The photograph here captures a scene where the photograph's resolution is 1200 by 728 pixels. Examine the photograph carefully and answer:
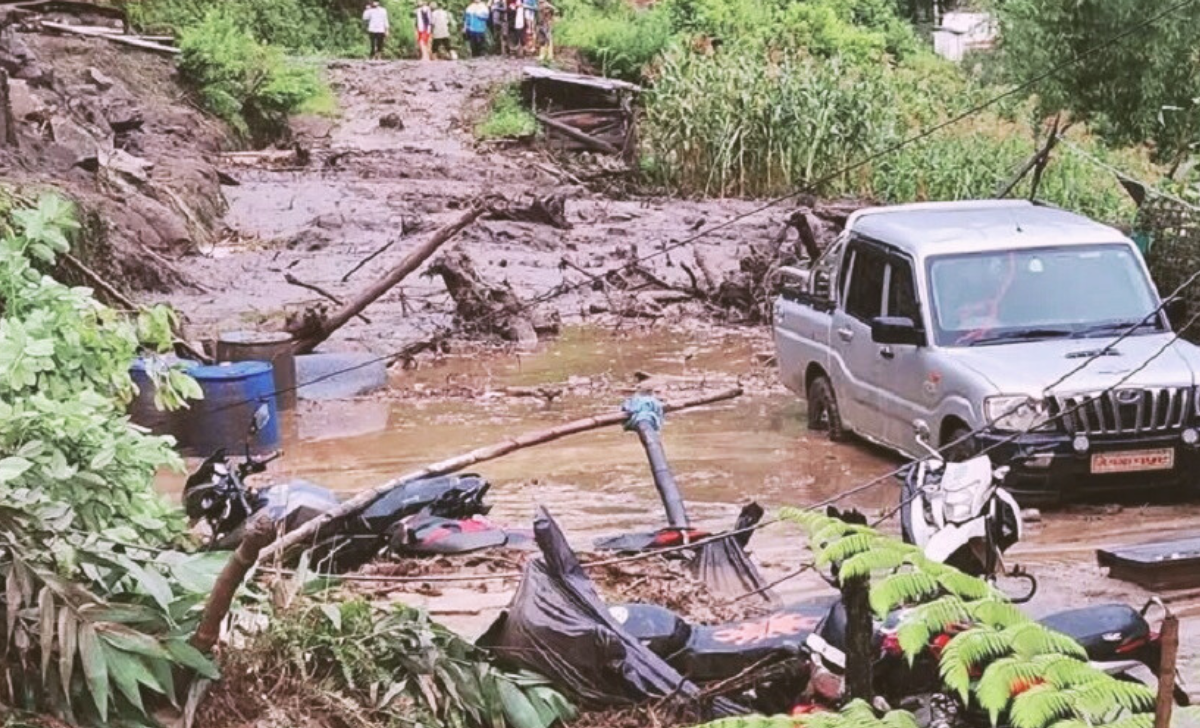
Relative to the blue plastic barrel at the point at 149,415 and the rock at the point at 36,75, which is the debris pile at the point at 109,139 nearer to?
the rock at the point at 36,75

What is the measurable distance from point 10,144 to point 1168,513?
46.4 feet

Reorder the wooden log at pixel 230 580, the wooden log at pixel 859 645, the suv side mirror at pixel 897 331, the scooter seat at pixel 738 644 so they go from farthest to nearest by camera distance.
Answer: the suv side mirror at pixel 897 331 → the scooter seat at pixel 738 644 → the wooden log at pixel 859 645 → the wooden log at pixel 230 580

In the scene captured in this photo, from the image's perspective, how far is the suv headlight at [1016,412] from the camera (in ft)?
33.6

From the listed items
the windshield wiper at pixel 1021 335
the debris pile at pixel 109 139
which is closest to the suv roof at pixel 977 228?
the windshield wiper at pixel 1021 335

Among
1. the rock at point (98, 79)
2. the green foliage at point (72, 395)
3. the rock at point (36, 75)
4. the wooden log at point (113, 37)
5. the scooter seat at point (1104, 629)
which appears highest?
the wooden log at point (113, 37)

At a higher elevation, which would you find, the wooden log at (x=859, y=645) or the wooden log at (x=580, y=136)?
the wooden log at (x=859, y=645)

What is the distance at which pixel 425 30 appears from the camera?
41.6 m

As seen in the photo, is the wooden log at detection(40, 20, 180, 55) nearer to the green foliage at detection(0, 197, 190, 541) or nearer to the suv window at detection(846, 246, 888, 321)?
the suv window at detection(846, 246, 888, 321)

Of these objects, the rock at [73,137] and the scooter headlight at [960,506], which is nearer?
the scooter headlight at [960,506]

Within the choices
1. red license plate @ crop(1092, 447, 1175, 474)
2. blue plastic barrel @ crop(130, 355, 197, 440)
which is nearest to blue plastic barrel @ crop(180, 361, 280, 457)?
blue plastic barrel @ crop(130, 355, 197, 440)

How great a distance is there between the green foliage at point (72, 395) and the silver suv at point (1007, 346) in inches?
188

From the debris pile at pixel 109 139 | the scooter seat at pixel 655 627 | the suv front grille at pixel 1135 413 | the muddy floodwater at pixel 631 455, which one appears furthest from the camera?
the debris pile at pixel 109 139

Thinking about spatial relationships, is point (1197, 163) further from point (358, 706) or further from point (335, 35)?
point (335, 35)

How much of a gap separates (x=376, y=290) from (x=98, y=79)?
15.9 m
